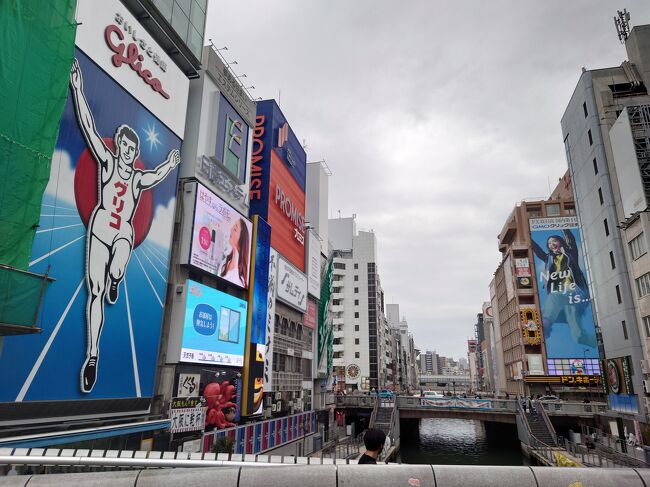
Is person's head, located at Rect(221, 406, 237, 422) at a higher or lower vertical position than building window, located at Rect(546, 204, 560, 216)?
lower

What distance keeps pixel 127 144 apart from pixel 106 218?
4.43m

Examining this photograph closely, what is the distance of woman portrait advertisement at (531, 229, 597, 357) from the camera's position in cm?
7731

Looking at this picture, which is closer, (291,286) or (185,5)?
(185,5)

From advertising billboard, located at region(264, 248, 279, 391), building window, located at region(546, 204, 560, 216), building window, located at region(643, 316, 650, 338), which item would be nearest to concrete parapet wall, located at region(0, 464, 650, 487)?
advertising billboard, located at region(264, 248, 279, 391)

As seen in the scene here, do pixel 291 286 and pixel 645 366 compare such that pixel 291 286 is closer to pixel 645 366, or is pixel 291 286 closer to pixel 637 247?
pixel 637 247

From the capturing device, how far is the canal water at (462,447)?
49.8 metres

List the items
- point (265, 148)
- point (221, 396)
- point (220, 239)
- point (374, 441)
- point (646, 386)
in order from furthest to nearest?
1. point (265, 148)
2. point (646, 386)
3. point (220, 239)
4. point (221, 396)
5. point (374, 441)

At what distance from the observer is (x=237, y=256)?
3500 centimetres

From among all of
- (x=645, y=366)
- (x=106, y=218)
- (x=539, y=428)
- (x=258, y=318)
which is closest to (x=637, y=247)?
(x=645, y=366)

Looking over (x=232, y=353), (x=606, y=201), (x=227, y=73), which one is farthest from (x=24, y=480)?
(x=606, y=201)

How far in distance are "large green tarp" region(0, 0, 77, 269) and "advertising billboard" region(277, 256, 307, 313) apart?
94.8 ft

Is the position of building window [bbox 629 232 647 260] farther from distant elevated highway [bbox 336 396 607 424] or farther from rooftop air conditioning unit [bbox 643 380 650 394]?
distant elevated highway [bbox 336 396 607 424]

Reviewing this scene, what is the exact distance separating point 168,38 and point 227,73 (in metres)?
7.64

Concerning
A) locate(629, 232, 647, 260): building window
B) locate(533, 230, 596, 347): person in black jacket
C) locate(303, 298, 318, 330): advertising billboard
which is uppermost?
locate(533, 230, 596, 347): person in black jacket
